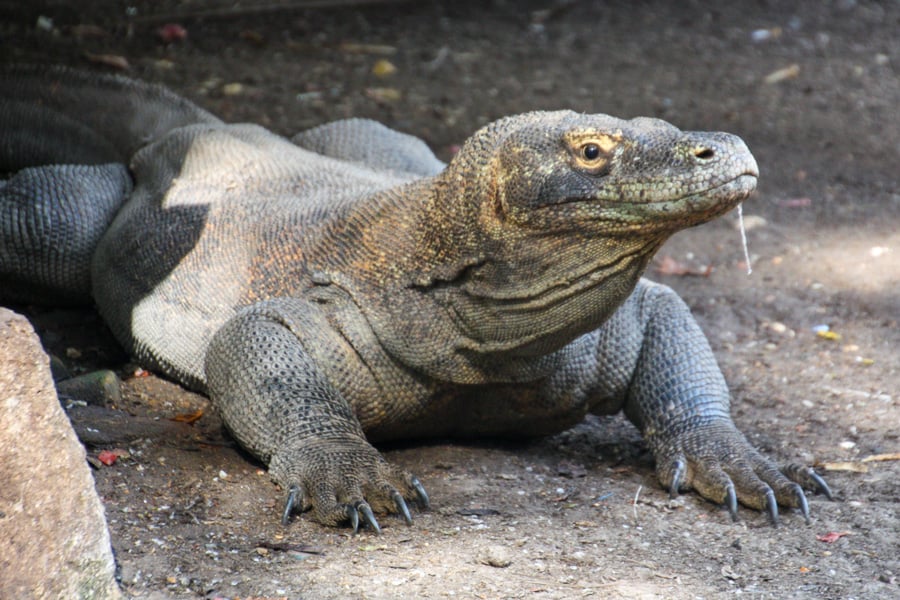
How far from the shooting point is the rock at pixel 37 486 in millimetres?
2717

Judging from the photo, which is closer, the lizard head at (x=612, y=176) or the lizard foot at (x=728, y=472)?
the lizard head at (x=612, y=176)

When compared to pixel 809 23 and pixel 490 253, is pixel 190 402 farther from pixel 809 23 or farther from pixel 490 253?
pixel 809 23

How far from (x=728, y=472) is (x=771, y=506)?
0.24 meters

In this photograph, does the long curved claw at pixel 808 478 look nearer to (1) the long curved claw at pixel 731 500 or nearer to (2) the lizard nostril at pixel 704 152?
(1) the long curved claw at pixel 731 500

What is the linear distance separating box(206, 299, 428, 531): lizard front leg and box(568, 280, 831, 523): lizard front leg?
103cm

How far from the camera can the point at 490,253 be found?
3.82m

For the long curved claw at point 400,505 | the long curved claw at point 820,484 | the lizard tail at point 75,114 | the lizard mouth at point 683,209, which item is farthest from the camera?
the lizard tail at point 75,114

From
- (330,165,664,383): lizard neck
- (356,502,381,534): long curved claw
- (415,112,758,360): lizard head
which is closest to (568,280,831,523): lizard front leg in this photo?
(330,165,664,383): lizard neck

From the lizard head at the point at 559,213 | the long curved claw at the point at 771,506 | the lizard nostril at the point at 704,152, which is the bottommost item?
the long curved claw at the point at 771,506

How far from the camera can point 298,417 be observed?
4.00 metres

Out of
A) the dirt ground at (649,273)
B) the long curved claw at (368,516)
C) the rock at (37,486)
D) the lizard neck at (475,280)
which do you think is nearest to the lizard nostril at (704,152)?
the lizard neck at (475,280)

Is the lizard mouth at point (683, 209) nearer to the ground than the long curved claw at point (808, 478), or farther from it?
farther from it

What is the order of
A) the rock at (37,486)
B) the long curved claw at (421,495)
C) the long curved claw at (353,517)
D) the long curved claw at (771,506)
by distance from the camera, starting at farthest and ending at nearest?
the long curved claw at (771,506)
the long curved claw at (421,495)
the long curved claw at (353,517)
the rock at (37,486)

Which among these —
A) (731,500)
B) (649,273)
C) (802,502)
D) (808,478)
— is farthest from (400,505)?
(649,273)
